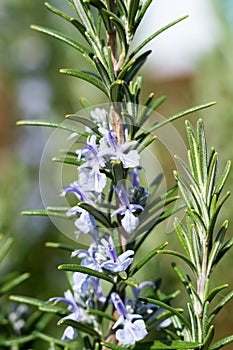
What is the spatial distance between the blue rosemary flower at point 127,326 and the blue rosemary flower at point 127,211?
0.21ft

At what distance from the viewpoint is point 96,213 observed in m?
0.46

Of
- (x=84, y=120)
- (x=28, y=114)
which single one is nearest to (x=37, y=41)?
(x=28, y=114)

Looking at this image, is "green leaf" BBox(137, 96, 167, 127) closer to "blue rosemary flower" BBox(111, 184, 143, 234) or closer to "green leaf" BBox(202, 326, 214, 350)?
"blue rosemary flower" BBox(111, 184, 143, 234)

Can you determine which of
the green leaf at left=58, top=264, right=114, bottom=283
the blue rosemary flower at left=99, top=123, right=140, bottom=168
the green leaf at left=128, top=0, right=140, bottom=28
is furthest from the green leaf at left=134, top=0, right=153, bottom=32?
the green leaf at left=58, top=264, right=114, bottom=283

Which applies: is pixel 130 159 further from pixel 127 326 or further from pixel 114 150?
pixel 127 326

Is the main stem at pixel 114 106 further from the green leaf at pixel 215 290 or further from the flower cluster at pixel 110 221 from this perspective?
the green leaf at pixel 215 290

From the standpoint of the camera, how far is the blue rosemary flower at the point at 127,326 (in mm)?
435

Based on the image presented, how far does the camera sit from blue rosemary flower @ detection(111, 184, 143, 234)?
45 centimetres

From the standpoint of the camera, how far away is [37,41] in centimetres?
182

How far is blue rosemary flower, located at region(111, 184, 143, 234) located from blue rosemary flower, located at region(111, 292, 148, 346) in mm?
64

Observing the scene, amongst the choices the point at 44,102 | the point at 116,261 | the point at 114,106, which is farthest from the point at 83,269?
the point at 44,102

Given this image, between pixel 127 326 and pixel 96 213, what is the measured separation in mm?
A: 96

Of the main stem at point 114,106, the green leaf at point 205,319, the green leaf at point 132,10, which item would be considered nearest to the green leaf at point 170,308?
the green leaf at point 205,319

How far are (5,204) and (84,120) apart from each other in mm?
720
